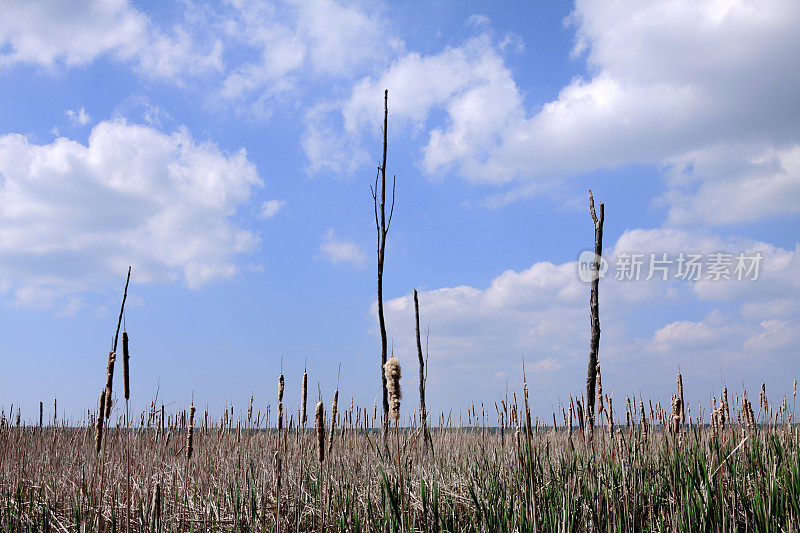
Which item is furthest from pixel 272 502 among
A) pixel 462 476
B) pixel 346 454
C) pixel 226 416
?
pixel 226 416

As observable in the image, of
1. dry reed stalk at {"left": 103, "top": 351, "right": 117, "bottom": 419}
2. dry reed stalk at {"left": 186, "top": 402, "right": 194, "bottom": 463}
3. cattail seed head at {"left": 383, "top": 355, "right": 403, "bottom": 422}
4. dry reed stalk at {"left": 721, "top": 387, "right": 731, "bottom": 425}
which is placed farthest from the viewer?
dry reed stalk at {"left": 721, "top": 387, "right": 731, "bottom": 425}

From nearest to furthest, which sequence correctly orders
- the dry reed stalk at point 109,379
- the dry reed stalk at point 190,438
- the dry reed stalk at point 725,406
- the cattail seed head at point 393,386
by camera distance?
the cattail seed head at point 393,386 < the dry reed stalk at point 109,379 < the dry reed stalk at point 190,438 < the dry reed stalk at point 725,406

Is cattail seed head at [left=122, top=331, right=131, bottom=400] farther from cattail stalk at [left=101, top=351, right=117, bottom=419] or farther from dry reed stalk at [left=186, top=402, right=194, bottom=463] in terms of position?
dry reed stalk at [left=186, top=402, right=194, bottom=463]

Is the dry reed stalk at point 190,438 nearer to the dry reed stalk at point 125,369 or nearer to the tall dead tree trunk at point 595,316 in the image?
the dry reed stalk at point 125,369

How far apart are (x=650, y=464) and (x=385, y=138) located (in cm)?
571

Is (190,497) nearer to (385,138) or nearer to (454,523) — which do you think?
(454,523)

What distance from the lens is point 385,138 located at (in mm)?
8445

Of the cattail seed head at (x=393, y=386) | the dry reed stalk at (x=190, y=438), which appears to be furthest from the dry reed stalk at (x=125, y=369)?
the dry reed stalk at (x=190, y=438)

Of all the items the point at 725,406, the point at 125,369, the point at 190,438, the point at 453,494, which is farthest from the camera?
the point at 725,406

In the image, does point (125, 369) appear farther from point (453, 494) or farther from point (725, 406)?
point (725, 406)

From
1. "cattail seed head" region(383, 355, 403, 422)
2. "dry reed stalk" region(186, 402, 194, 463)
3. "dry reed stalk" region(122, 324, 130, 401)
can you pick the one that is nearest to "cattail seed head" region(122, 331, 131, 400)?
"dry reed stalk" region(122, 324, 130, 401)

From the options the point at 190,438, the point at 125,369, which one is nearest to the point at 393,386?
the point at 125,369

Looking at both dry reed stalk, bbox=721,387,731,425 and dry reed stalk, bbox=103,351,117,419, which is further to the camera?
dry reed stalk, bbox=721,387,731,425

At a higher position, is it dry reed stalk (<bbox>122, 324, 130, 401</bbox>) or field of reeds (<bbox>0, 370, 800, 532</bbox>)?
dry reed stalk (<bbox>122, 324, 130, 401</bbox>)
